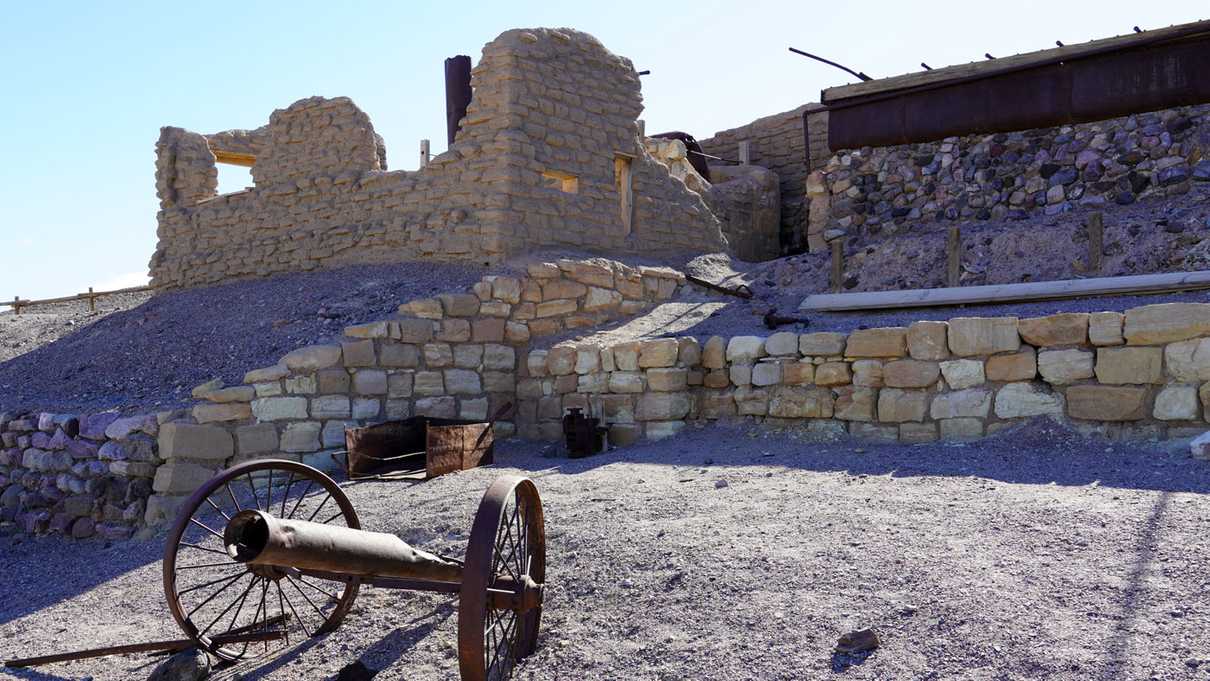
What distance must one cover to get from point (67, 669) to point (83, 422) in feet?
13.1

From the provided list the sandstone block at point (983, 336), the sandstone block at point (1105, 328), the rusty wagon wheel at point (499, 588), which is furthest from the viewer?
the sandstone block at point (983, 336)

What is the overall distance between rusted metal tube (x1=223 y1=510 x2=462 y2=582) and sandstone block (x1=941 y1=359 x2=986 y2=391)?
452 cm

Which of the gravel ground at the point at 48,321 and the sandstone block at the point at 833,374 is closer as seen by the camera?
the sandstone block at the point at 833,374

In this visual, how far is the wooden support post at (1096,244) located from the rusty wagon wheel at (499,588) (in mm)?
8144

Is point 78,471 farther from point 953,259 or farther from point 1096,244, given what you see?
point 1096,244

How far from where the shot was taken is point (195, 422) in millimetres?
7922

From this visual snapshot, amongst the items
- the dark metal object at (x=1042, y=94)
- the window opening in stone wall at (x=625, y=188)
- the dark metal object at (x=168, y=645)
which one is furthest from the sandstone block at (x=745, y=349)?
the dark metal object at (x=1042, y=94)

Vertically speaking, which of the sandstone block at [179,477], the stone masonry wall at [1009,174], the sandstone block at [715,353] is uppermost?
the stone masonry wall at [1009,174]

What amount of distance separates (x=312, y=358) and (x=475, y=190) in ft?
10.0

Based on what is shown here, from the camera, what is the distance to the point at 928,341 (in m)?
7.31

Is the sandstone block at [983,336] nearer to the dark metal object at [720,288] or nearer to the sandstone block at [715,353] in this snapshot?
the sandstone block at [715,353]

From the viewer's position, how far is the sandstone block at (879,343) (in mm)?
7453

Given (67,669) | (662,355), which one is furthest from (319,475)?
(662,355)

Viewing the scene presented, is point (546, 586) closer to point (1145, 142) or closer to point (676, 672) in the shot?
point (676, 672)
